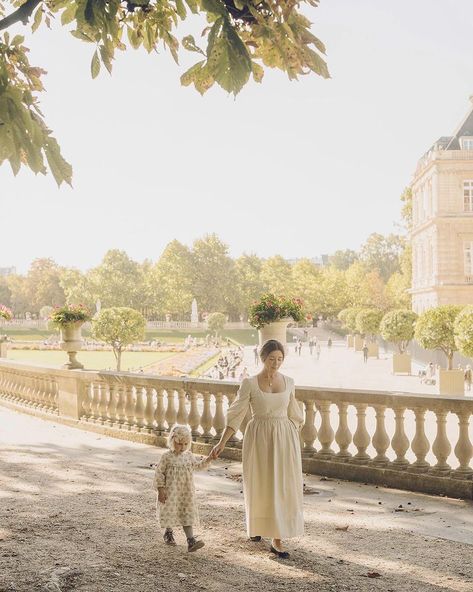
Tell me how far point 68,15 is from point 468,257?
179 feet

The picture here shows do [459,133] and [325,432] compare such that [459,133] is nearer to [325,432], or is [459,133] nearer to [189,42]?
[325,432]

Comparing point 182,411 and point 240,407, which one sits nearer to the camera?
point 240,407

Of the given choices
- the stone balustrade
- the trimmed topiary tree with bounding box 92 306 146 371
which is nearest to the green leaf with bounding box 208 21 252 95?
the stone balustrade

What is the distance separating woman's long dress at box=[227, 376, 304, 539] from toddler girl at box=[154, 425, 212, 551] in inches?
13.1

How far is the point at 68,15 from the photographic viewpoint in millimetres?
3445

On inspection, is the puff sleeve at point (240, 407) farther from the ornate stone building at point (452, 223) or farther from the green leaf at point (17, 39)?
the ornate stone building at point (452, 223)

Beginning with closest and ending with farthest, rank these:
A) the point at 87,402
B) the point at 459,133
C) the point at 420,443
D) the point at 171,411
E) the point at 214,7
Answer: the point at 214,7
the point at 420,443
the point at 171,411
the point at 87,402
the point at 459,133

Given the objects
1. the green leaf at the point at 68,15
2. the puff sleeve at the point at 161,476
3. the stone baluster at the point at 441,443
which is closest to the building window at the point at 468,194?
the stone baluster at the point at 441,443

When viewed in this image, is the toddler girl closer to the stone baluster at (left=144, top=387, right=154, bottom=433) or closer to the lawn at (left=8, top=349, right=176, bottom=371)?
the stone baluster at (left=144, top=387, right=154, bottom=433)

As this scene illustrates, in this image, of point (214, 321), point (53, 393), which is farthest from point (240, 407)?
point (214, 321)

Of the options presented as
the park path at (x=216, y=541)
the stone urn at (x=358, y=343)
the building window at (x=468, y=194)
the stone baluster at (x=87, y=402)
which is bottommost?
the stone urn at (x=358, y=343)

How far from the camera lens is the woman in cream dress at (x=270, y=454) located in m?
4.78

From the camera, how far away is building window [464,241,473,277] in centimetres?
5481

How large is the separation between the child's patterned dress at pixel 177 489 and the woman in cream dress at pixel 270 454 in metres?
0.23
